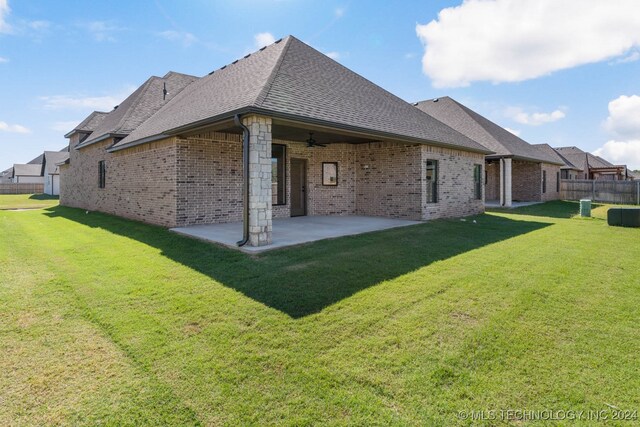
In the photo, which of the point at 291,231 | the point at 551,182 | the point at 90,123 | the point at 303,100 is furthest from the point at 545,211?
the point at 90,123

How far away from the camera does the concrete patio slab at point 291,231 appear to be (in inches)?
303

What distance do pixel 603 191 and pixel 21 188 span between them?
6102cm

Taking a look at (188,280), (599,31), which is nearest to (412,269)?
(188,280)

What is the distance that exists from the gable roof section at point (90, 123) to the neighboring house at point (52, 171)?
23003 millimetres

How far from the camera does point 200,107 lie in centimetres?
981

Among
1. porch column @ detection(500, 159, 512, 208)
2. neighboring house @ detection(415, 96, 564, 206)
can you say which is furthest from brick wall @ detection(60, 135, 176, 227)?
porch column @ detection(500, 159, 512, 208)

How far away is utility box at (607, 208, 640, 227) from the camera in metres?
11.0

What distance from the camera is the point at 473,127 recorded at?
19984 mm

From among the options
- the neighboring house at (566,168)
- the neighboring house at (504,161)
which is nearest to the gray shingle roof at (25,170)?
the neighboring house at (504,161)

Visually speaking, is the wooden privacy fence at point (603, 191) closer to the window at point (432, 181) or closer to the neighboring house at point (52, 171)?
the window at point (432, 181)

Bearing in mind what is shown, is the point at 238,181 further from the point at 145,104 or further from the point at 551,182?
the point at 551,182

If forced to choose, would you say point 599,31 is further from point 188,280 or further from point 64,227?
point 64,227

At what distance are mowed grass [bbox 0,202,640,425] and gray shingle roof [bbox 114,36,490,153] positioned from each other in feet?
11.0

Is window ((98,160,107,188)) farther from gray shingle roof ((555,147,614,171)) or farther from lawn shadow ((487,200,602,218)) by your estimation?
gray shingle roof ((555,147,614,171))
